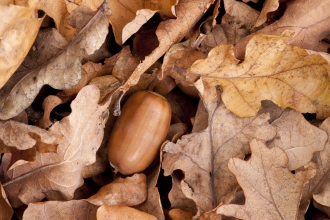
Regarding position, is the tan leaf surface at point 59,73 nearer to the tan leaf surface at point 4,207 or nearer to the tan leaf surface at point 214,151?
the tan leaf surface at point 4,207

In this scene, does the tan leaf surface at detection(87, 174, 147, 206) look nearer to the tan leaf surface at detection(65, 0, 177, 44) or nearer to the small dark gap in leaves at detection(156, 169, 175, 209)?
the small dark gap in leaves at detection(156, 169, 175, 209)

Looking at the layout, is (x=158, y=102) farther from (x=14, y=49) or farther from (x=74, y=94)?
(x=14, y=49)

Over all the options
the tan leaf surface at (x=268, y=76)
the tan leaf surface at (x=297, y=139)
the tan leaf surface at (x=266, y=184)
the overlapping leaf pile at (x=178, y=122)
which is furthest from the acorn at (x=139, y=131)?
the tan leaf surface at (x=297, y=139)

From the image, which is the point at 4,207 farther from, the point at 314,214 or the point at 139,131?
the point at 314,214

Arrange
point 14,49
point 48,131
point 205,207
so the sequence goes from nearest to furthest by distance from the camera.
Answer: point 14,49, point 48,131, point 205,207

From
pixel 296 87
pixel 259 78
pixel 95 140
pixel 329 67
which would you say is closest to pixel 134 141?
pixel 95 140

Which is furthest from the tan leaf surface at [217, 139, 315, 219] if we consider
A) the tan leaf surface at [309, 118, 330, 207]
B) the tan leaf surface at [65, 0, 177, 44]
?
the tan leaf surface at [65, 0, 177, 44]
